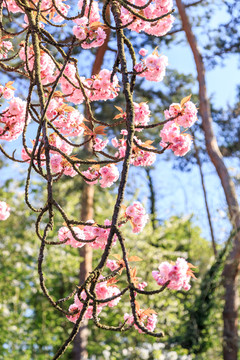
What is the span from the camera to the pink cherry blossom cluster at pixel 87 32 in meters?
2.04

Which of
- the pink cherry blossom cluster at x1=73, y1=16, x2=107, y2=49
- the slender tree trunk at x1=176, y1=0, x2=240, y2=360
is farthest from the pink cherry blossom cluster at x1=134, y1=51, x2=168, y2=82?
the slender tree trunk at x1=176, y1=0, x2=240, y2=360

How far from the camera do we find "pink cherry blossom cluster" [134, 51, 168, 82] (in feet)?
6.25

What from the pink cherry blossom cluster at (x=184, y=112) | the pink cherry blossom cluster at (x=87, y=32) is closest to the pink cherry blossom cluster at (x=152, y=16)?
the pink cherry blossom cluster at (x=87, y=32)

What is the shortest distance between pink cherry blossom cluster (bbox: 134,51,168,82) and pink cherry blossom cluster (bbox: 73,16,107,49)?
294 millimetres

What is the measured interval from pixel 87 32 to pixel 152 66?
36 cm

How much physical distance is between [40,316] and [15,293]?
1.78 ft

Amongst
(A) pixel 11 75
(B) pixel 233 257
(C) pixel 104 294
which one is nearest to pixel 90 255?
(B) pixel 233 257

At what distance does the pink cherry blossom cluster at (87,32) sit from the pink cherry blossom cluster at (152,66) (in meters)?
0.29

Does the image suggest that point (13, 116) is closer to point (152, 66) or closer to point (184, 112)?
point (152, 66)

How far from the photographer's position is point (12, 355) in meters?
5.48

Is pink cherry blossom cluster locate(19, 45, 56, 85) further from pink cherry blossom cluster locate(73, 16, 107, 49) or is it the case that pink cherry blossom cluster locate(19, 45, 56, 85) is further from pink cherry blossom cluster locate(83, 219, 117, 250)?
pink cherry blossom cluster locate(83, 219, 117, 250)

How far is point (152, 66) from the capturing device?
1.94 m

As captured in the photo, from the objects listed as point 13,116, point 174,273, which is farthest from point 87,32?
point 174,273

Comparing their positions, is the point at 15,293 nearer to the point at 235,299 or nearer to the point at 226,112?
the point at 235,299
